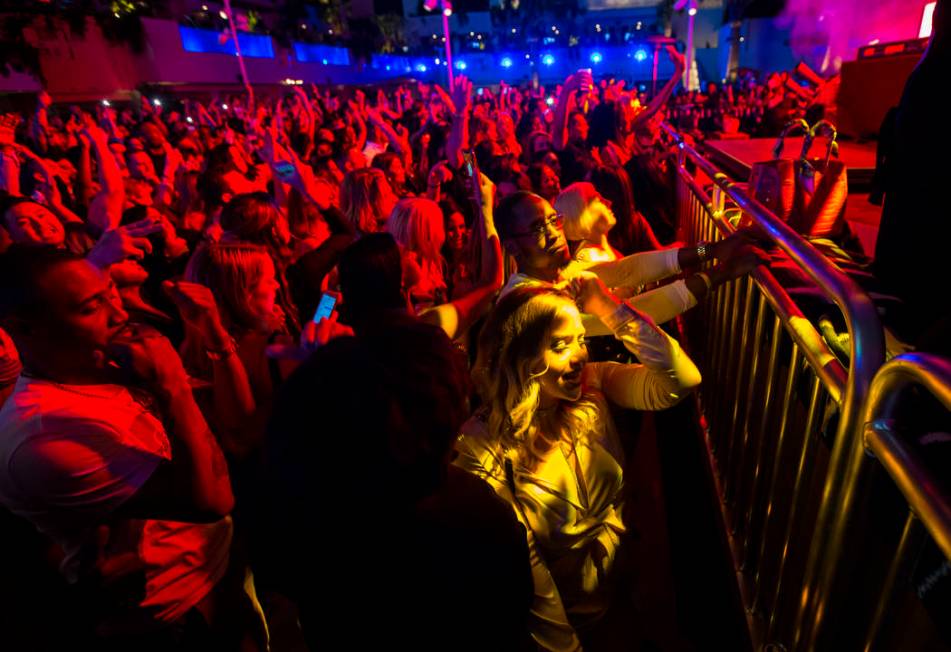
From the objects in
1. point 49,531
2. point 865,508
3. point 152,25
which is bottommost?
point 49,531

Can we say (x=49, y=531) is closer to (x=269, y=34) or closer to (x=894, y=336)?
(x=894, y=336)

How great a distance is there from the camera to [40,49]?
18.7 metres

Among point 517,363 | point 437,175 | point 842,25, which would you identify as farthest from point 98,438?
point 842,25

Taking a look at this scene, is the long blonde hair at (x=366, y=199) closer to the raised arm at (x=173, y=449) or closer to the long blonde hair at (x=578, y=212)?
the long blonde hair at (x=578, y=212)

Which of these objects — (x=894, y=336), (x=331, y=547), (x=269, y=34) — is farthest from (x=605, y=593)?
(x=269, y=34)

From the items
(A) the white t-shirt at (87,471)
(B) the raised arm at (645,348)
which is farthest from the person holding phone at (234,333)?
(B) the raised arm at (645,348)

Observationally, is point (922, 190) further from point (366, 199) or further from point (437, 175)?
point (437, 175)

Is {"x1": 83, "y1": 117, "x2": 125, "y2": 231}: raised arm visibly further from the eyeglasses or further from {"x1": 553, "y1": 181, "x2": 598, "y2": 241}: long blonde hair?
{"x1": 553, "y1": 181, "x2": 598, "y2": 241}: long blonde hair

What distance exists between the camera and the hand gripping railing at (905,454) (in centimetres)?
81

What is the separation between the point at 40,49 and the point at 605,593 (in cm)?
2582

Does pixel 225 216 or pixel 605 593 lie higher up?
pixel 225 216

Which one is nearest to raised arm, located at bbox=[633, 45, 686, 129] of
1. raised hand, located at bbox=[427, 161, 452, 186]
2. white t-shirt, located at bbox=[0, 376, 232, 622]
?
raised hand, located at bbox=[427, 161, 452, 186]

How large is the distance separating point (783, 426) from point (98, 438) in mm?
2151

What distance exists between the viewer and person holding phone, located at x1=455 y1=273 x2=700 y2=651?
1.85m
